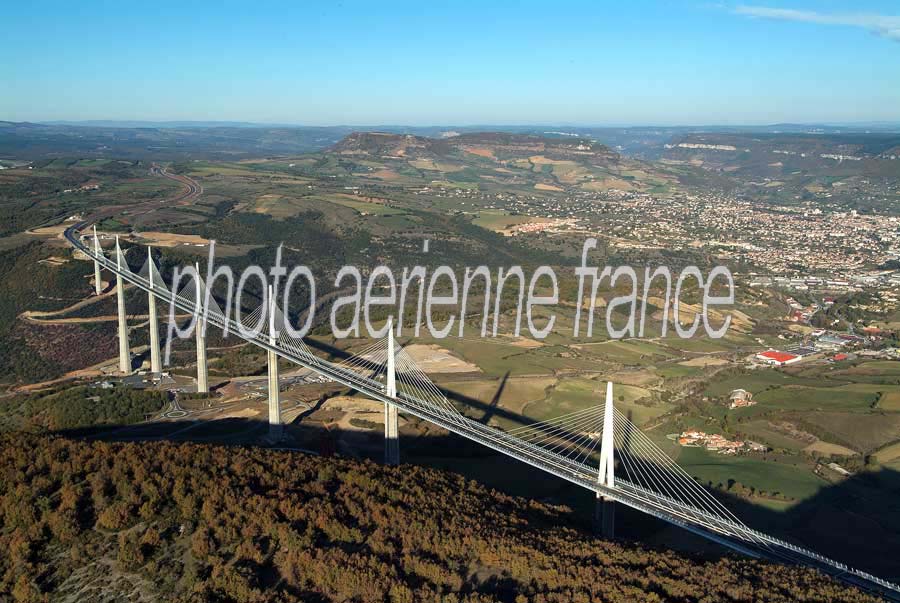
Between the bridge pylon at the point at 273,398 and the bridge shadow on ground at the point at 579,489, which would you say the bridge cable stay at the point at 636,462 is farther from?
the bridge pylon at the point at 273,398

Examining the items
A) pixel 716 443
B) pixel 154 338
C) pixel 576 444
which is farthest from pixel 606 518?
pixel 154 338

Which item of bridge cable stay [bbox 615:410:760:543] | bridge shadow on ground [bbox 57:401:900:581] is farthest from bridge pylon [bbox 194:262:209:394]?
bridge cable stay [bbox 615:410:760:543]

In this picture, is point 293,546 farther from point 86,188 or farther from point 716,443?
point 86,188

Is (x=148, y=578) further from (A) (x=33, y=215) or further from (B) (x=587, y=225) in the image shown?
(B) (x=587, y=225)

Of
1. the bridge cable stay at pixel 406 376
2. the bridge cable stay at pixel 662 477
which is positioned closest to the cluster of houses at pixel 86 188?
the bridge cable stay at pixel 406 376

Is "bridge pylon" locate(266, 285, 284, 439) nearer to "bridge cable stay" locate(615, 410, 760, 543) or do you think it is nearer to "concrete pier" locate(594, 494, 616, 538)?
"bridge cable stay" locate(615, 410, 760, 543)
